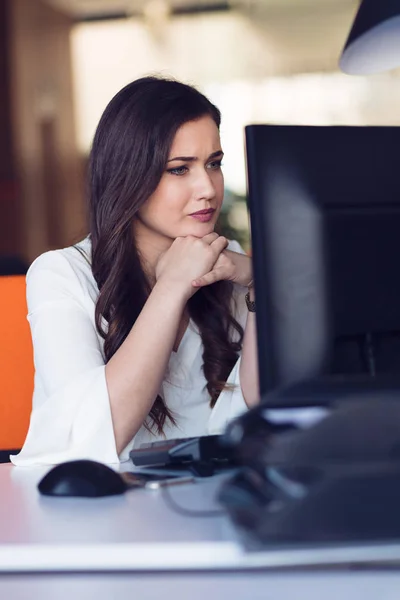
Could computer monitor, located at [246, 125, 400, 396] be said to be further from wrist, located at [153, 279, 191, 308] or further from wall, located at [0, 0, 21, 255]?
wall, located at [0, 0, 21, 255]

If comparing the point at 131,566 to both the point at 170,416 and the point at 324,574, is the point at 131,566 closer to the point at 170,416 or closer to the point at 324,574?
the point at 324,574

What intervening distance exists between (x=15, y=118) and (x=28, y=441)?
6.25 m

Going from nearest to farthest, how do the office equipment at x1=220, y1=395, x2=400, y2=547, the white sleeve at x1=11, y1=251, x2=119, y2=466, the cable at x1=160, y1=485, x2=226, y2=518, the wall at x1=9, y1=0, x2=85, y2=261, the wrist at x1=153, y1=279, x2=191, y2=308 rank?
the office equipment at x1=220, y1=395, x2=400, y2=547, the cable at x1=160, y1=485, x2=226, y2=518, the white sleeve at x1=11, y1=251, x2=119, y2=466, the wrist at x1=153, y1=279, x2=191, y2=308, the wall at x1=9, y1=0, x2=85, y2=261

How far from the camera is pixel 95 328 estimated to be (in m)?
1.54

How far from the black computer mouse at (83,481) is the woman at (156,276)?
0.37 meters

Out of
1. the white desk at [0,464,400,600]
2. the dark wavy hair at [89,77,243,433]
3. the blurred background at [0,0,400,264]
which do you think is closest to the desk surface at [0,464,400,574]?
the white desk at [0,464,400,600]

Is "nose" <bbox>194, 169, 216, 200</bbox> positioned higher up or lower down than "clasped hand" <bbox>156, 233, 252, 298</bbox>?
higher up

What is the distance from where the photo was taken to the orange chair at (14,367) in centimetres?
179

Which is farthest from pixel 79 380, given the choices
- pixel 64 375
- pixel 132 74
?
pixel 132 74

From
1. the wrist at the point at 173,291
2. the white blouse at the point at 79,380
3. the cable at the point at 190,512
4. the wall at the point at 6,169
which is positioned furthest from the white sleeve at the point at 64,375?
the wall at the point at 6,169

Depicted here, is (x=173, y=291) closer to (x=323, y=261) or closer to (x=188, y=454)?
(x=188, y=454)

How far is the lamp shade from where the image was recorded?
145cm

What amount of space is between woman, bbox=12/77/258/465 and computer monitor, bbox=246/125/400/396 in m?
0.47

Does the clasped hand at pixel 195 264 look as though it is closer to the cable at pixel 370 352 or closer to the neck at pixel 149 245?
the neck at pixel 149 245
